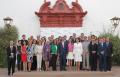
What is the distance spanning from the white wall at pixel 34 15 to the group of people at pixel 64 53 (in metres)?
3.58

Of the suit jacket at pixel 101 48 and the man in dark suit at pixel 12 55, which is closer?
the man in dark suit at pixel 12 55

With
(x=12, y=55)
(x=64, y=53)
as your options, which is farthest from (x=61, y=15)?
(x=12, y=55)

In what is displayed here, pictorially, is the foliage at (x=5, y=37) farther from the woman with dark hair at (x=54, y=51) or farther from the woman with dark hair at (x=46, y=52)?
the woman with dark hair at (x=54, y=51)

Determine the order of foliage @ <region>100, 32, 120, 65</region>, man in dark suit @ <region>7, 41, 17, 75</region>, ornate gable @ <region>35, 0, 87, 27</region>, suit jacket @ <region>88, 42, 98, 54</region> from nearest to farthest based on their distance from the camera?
man in dark suit @ <region>7, 41, 17, 75</region> < suit jacket @ <region>88, 42, 98, 54</region> < foliage @ <region>100, 32, 120, 65</region> < ornate gable @ <region>35, 0, 87, 27</region>

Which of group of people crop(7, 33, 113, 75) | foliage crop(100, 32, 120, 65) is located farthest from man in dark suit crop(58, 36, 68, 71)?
foliage crop(100, 32, 120, 65)

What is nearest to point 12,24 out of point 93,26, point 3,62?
point 3,62

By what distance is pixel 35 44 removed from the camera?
2617cm

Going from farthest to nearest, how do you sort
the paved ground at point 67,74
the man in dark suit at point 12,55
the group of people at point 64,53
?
1. the group of people at point 64,53
2. the man in dark suit at point 12,55
3. the paved ground at point 67,74

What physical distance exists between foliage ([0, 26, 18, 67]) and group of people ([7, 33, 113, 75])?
2.41 metres

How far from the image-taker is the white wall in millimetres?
29984

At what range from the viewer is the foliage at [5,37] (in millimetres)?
28703

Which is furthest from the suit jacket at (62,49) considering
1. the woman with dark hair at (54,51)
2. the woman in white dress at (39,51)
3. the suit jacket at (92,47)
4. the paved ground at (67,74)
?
the paved ground at (67,74)

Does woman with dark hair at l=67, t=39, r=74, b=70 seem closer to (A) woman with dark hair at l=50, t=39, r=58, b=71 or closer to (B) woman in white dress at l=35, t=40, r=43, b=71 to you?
(A) woman with dark hair at l=50, t=39, r=58, b=71

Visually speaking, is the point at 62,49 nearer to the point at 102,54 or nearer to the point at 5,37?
the point at 102,54
